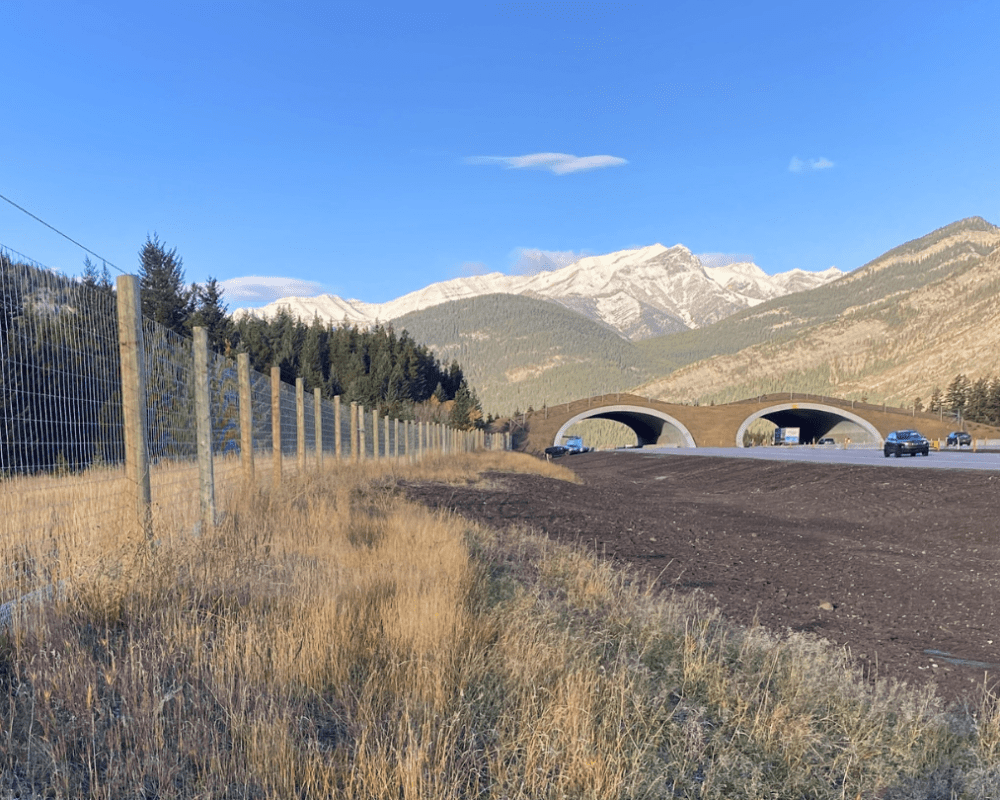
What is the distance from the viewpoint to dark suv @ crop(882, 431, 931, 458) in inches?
1412

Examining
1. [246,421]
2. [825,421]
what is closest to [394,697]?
[246,421]

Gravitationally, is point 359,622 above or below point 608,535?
above

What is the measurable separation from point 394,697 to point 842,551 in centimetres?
996

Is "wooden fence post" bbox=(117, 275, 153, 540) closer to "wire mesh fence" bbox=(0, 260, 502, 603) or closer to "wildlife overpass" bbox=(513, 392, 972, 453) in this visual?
"wire mesh fence" bbox=(0, 260, 502, 603)

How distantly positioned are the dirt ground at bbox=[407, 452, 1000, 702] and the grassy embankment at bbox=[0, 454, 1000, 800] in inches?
62.0

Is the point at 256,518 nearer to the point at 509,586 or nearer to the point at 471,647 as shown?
the point at 509,586

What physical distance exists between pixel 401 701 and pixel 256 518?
4.00 m

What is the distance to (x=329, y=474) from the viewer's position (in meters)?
12.2

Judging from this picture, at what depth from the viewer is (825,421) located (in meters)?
86.1

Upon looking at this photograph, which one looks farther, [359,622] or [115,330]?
[115,330]

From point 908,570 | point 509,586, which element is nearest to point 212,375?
point 509,586

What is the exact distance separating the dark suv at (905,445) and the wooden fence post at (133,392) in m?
38.3

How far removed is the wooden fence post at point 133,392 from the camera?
4.91 metres

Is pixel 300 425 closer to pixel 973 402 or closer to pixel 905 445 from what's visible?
pixel 905 445
